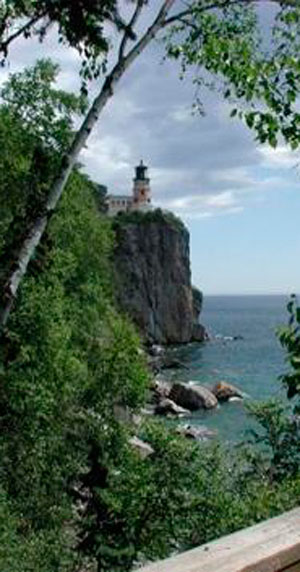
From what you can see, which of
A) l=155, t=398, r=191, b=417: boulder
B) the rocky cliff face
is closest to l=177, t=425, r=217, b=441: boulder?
l=155, t=398, r=191, b=417: boulder

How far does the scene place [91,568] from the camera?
59.6 feet

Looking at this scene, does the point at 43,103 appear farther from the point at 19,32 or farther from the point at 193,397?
the point at 193,397

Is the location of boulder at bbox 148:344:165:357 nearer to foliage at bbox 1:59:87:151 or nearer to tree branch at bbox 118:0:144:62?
foliage at bbox 1:59:87:151

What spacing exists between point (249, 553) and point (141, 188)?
4250 inches

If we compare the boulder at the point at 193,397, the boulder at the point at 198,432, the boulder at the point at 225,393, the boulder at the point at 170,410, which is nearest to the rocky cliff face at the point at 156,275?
the boulder at the point at 225,393

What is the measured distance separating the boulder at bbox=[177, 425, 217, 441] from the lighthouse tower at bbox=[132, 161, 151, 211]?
68.5m

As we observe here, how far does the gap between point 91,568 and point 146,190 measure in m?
94.2

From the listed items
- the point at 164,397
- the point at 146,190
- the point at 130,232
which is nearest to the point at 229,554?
the point at 164,397

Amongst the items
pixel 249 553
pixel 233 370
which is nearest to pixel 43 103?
pixel 249 553

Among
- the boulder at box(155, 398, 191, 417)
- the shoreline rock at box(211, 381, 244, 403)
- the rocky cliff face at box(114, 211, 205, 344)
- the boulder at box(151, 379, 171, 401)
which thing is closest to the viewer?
the boulder at box(155, 398, 191, 417)

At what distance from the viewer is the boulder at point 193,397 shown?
50.6m

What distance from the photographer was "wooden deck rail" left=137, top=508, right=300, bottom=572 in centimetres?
223

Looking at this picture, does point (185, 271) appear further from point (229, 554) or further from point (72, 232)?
point (229, 554)

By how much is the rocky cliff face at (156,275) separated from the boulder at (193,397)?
37.2 m
